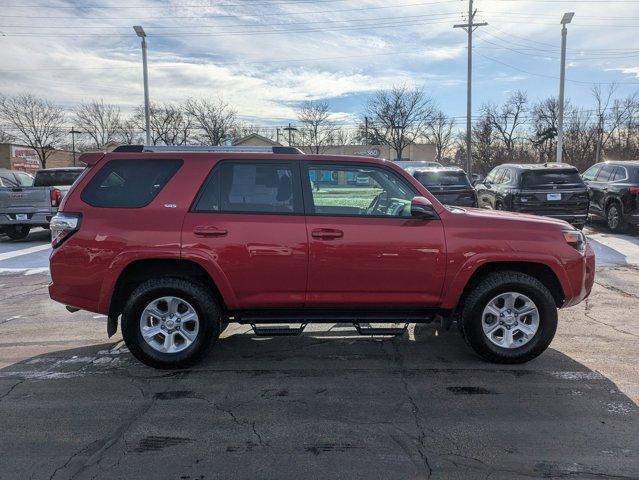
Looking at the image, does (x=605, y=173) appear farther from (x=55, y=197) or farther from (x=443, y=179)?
(x=55, y=197)

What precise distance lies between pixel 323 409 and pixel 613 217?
1176 centimetres

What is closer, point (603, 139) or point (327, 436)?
point (327, 436)

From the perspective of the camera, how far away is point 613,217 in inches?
501

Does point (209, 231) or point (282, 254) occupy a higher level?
point (209, 231)

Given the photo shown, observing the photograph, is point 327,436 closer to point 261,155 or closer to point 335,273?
point 335,273

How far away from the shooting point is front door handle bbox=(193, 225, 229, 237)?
4254mm

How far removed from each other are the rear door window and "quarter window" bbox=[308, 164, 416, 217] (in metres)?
1.26

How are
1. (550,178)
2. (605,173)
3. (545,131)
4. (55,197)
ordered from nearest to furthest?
(550,178), (55,197), (605,173), (545,131)

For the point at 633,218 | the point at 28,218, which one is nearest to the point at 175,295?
the point at 28,218

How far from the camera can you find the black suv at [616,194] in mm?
12172

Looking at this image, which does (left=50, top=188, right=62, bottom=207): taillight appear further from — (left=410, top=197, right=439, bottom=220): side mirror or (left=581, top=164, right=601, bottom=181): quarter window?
(left=581, top=164, right=601, bottom=181): quarter window

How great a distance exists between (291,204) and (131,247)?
1386mm

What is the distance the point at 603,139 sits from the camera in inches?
1983

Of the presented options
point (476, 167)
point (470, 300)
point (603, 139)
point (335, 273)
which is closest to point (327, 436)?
point (335, 273)
